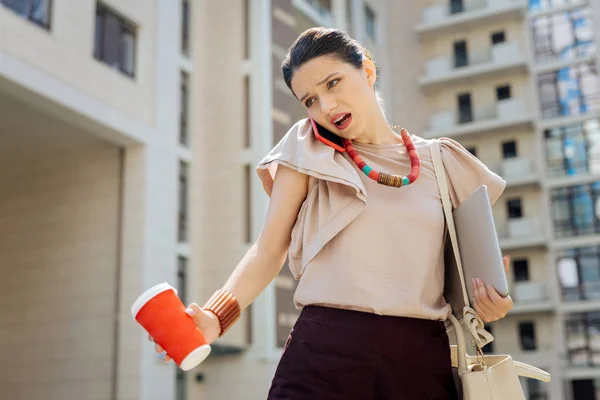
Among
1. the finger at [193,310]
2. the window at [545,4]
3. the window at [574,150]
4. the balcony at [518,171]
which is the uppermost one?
the window at [545,4]

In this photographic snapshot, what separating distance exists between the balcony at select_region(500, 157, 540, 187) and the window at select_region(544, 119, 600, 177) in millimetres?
1171

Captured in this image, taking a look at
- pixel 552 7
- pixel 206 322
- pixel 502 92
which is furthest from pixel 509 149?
pixel 206 322

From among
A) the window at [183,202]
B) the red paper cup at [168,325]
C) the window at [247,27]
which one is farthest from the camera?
the window at [247,27]

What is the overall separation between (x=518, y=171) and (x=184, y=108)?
12470 millimetres

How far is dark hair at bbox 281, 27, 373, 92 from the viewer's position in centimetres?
195

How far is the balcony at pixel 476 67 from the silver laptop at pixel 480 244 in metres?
25.0

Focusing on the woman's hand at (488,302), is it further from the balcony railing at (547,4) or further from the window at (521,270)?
the balcony railing at (547,4)

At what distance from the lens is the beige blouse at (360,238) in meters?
1.76

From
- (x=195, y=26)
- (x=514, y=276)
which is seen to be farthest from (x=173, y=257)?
(x=514, y=276)

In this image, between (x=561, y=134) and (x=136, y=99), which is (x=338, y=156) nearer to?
(x=136, y=99)

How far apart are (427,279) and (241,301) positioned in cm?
44

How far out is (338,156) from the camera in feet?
6.36

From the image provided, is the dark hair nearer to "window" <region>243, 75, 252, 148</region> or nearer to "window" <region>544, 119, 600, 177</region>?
"window" <region>243, 75, 252, 148</region>

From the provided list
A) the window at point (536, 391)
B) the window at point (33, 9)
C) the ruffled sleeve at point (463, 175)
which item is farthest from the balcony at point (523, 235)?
the ruffled sleeve at point (463, 175)
